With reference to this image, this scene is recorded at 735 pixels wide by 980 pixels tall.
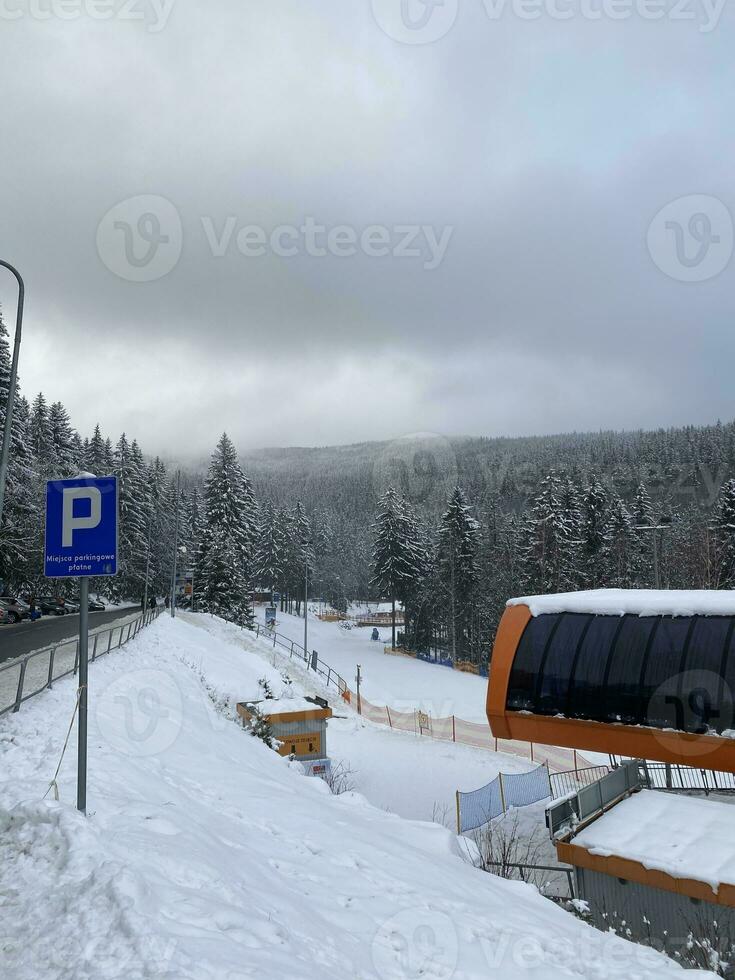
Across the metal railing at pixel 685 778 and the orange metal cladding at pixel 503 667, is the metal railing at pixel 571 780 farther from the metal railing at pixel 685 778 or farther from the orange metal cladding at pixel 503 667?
the orange metal cladding at pixel 503 667

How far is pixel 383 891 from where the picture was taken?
19.9 ft

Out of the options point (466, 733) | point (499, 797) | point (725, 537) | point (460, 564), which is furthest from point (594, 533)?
point (499, 797)

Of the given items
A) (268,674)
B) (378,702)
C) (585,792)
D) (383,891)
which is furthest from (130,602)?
(383,891)

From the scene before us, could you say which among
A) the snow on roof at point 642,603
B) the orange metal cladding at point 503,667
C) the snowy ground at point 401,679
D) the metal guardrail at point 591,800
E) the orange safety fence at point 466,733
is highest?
the snow on roof at point 642,603

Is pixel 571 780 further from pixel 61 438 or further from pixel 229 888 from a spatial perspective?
pixel 61 438

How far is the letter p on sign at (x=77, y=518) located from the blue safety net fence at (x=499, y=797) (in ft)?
42.4

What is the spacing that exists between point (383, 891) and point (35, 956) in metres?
3.27

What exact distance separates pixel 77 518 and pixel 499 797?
15866mm

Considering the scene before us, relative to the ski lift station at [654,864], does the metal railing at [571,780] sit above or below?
below

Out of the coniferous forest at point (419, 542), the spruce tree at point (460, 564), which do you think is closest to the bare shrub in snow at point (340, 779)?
the coniferous forest at point (419, 542)

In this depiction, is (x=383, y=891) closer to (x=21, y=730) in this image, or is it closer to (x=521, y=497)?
(x=21, y=730)

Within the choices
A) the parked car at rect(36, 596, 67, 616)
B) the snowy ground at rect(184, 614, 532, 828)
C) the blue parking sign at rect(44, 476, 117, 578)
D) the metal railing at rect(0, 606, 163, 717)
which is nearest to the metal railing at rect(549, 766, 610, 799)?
the snowy ground at rect(184, 614, 532, 828)

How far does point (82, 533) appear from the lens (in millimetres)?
5980

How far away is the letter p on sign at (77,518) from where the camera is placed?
597cm
